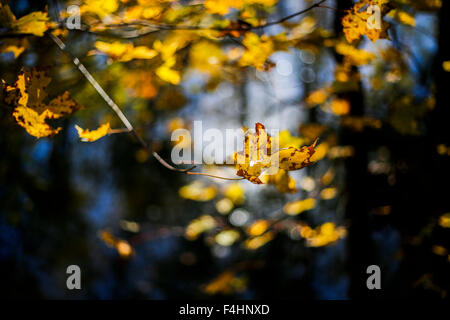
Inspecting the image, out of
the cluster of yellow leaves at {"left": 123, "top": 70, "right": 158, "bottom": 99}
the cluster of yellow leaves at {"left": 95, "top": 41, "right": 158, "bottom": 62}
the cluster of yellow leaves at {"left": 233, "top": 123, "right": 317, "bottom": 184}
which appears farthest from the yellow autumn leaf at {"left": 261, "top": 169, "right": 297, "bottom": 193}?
the cluster of yellow leaves at {"left": 123, "top": 70, "right": 158, "bottom": 99}

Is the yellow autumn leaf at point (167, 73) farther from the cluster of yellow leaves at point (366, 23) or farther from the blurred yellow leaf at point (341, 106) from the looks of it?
the blurred yellow leaf at point (341, 106)

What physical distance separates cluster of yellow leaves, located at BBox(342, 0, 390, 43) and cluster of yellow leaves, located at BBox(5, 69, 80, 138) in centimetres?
72

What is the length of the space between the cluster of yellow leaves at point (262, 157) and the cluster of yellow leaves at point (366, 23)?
343mm

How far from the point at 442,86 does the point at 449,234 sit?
54 centimetres

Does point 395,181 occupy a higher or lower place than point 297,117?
lower

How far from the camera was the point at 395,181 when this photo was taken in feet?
3.82

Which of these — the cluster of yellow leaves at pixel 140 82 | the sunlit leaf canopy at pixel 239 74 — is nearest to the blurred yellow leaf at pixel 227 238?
the sunlit leaf canopy at pixel 239 74

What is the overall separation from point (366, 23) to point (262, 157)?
420 mm

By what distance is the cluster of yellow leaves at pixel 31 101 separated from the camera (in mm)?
586

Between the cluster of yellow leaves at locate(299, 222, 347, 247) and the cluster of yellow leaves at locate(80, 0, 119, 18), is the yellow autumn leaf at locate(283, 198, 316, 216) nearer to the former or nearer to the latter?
the cluster of yellow leaves at locate(299, 222, 347, 247)

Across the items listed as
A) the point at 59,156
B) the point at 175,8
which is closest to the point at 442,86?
the point at 175,8

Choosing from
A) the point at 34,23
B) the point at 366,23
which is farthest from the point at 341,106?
the point at 34,23

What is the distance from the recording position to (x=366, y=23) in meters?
0.62
